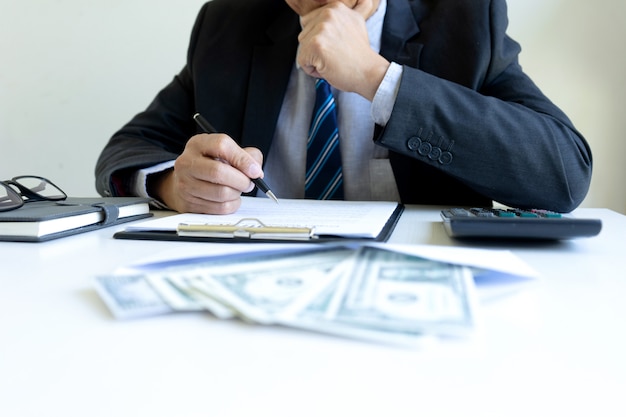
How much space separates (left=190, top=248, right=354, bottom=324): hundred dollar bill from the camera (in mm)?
356

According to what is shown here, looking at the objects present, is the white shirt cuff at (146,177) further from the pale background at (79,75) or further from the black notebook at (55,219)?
the pale background at (79,75)

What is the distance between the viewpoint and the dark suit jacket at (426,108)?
868mm

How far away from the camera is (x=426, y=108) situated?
85 centimetres

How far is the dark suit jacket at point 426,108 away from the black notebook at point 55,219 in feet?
0.76

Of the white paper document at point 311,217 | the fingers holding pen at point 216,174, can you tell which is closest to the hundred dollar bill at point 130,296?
the white paper document at point 311,217

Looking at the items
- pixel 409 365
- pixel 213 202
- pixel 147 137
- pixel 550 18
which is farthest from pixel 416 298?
pixel 550 18

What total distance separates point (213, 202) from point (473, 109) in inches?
16.9

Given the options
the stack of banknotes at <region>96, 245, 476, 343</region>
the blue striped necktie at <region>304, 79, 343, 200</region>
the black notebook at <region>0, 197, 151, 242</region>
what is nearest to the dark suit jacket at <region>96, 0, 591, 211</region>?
the blue striped necktie at <region>304, 79, 343, 200</region>

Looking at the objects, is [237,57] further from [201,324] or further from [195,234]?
[201,324]

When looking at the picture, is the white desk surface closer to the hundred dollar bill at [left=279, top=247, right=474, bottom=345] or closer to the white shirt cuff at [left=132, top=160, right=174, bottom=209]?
the hundred dollar bill at [left=279, top=247, right=474, bottom=345]

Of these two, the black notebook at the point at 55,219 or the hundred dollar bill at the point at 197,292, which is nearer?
the hundred dollar bill at the point at 197,292

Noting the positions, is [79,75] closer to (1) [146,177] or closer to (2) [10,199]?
(1) [146,177]

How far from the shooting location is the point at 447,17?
1146 millimetres

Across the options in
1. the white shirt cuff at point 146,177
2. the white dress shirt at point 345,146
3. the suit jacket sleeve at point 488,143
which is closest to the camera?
the suit jacket sleeve at point 488,143
